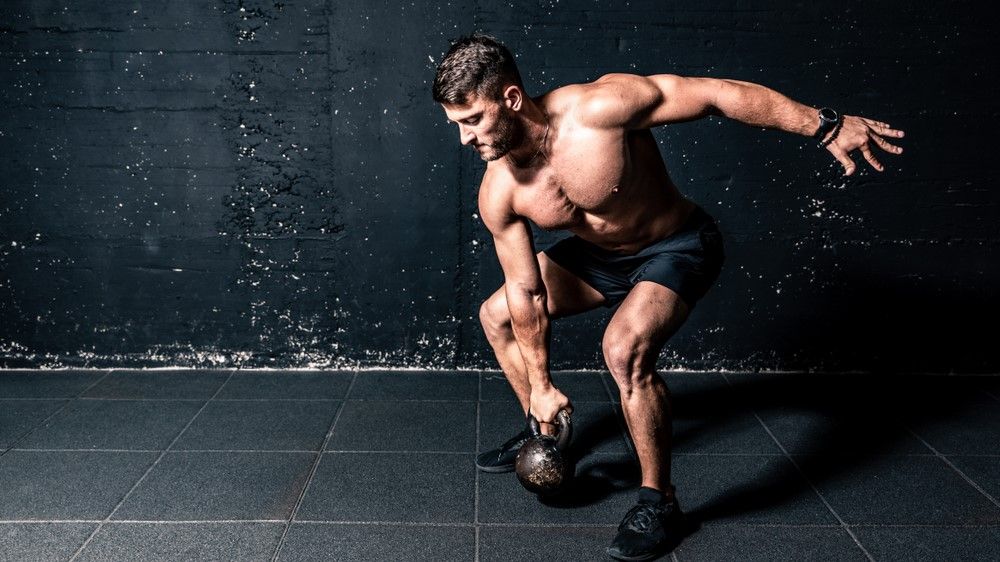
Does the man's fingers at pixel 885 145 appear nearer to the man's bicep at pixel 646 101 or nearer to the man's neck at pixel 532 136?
the man's bicep at pixel 646 101

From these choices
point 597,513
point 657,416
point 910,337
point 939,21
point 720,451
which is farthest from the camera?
A: point 910,337

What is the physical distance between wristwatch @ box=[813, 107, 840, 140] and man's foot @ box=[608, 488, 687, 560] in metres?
1.17

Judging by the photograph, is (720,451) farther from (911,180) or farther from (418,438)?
(911,180)

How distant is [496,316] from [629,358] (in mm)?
680

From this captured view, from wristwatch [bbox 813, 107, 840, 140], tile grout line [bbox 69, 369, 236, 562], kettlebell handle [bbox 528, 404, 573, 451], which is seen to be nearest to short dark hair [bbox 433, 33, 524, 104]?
wristwatch [bbox 813, 107, 840, 140]

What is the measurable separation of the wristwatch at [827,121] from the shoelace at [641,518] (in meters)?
1.21

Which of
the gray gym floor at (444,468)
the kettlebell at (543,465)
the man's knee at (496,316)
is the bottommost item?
the gray gym floor at (444,468)

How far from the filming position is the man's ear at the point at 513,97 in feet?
7.55

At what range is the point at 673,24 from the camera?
11.8 ft

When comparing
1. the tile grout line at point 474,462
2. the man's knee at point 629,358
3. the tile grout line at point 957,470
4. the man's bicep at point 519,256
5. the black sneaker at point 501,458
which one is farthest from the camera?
the black sneaker at point 501,458

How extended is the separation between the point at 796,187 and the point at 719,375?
957 millimetres

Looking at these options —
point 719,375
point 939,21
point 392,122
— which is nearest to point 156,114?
point 392,122

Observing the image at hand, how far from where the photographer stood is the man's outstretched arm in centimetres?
233

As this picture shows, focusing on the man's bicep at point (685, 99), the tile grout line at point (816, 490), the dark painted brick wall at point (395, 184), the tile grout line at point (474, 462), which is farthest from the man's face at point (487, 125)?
the tile grout line at point (816, 490)
